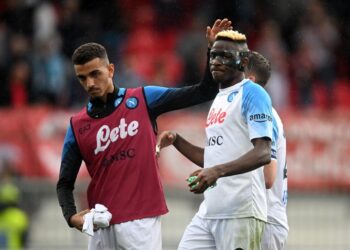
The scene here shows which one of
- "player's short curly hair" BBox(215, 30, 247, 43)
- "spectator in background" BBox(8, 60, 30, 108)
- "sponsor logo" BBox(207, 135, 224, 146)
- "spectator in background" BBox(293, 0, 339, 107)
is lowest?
"sponsor logo" BBox(207, 135, 224, 146)

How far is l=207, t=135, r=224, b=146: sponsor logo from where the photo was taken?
8.08 meters

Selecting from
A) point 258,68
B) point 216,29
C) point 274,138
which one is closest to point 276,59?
point 258,68

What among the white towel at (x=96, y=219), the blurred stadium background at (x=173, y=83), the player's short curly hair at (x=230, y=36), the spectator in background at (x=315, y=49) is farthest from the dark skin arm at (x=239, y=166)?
the spectator in background at (x=315, y=49)

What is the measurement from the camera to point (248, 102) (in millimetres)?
7910

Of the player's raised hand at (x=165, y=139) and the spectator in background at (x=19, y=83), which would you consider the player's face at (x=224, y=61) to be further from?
the spectator in background at (x=19, y=83)

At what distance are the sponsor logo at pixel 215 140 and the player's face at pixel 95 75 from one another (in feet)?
2.85

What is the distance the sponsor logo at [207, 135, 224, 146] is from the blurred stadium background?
24.5 ft

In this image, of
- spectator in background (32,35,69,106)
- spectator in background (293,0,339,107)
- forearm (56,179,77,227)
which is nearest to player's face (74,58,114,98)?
forearm (56,179,77,227)

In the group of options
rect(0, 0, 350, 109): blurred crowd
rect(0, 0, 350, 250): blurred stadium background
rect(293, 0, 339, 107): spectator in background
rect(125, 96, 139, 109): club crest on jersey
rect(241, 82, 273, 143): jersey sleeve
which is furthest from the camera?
rect(293, 0, 339, 107): spectator in background

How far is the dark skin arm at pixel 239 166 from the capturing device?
7.36 metres

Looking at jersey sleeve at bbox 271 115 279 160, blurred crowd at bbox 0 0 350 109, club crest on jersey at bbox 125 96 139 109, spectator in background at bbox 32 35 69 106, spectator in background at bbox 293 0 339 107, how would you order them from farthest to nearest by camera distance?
spectator in background at bbox 293 0 339 107
blurred crowd at bbox 0 0 350 109
spectator in background at bbox 32 35 69 106
jersey sleeve at bbox 271 115 279 160
club crest on jersey at bbox 125 96 139 109

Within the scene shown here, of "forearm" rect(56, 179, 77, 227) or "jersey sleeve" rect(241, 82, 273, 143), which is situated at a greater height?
"jersey sleeve" rect(241, 82, 273, 143)

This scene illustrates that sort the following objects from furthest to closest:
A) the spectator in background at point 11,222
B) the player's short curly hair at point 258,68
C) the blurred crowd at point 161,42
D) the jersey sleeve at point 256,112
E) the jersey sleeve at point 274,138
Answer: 1. the blurred crowd at point 161,42
2. the spectator in background at point 11,222
3. the player's short curly hair at point 258,68
4. the jersey sleeve at point 274,138
5. the jersey sleeve at point 256,112

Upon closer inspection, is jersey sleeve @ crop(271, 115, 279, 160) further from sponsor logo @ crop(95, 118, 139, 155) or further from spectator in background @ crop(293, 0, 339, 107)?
spectator in background @ crop(293, 0, 339, 107)
